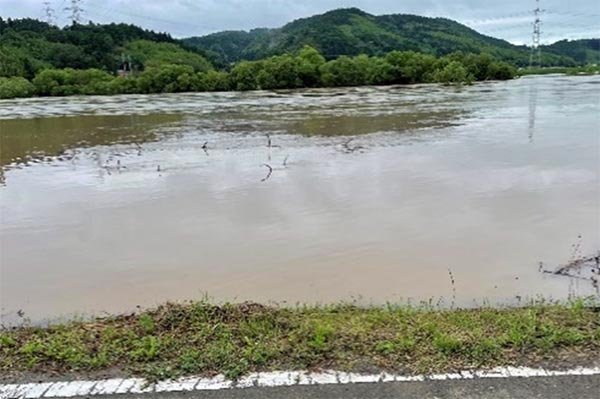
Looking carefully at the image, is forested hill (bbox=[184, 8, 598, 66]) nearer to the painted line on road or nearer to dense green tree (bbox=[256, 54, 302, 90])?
dense green tree (bbox=[256, 54, 302, 90])

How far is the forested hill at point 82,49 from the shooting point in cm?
7962

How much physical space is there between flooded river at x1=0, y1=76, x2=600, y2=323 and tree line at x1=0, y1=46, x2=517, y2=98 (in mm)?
50679

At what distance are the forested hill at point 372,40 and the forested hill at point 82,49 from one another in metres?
15.6

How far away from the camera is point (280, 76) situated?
67.8m

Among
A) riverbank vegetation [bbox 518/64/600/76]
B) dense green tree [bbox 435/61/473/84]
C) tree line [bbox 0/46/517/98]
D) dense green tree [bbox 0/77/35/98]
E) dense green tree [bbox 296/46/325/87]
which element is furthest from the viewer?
riverbank vegetation [bbox 518/64/600/76]

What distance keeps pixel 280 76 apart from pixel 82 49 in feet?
131

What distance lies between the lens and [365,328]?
382 centimetres

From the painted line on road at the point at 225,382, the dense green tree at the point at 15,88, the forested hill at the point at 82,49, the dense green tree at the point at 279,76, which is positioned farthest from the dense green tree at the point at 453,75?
the painted line on road at the point at 225,382

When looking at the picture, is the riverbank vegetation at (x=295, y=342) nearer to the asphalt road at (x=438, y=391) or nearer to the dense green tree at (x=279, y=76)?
the asphalt road at (x=438, y=391)

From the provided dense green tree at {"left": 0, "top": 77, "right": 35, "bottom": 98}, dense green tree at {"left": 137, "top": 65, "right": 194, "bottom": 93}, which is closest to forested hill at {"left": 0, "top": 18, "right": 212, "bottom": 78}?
dense green tree at {"left": 0, "top": 77, "right": 35, "bottom": 98}

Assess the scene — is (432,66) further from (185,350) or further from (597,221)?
(185,350)

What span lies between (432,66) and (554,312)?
68.5m

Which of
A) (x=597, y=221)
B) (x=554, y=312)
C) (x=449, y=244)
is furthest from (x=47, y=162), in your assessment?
(x=554, y=312)

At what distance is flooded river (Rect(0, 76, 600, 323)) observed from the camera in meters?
5.87
